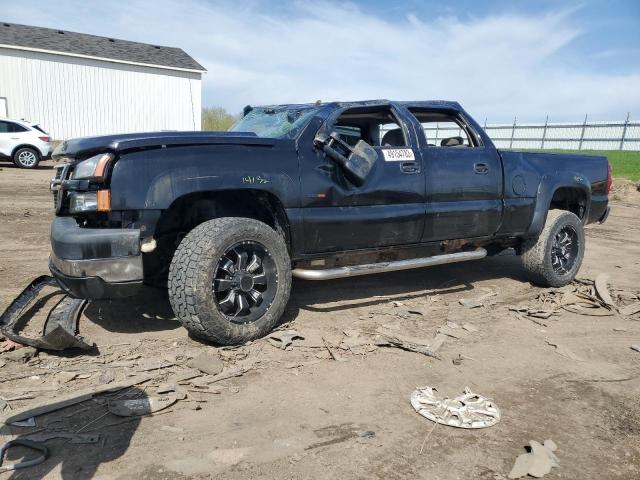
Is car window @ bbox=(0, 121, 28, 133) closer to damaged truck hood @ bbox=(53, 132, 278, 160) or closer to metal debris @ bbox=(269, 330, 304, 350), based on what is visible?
damaged truck hood @ bbox=(53, 132, 278, 160)

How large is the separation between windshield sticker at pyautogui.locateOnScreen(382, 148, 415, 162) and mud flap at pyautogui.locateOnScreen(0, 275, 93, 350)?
9.03 ft

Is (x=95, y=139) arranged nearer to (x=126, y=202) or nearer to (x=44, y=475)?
(x=126, y=202)

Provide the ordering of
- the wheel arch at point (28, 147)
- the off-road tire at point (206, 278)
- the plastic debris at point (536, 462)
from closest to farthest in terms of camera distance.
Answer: the plastic debris at point (536, 462) → the off-road tire at point (206, 278) → the wheel arch at point (28, 147)

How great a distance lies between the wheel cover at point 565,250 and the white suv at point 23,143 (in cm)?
1579

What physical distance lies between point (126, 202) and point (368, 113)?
→ 7.99 ft

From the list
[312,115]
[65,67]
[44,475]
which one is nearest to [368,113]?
[312,115]

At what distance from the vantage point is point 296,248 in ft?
13.4

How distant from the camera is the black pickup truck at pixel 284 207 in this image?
338 centimetres

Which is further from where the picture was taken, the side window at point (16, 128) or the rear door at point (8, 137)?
the side window at point (16, 128)

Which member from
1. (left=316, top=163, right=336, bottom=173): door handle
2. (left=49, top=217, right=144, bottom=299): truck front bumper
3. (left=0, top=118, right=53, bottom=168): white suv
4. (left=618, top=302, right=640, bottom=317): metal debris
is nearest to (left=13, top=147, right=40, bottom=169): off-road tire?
(left=0, top=118, right=53, bottom=168): white suv

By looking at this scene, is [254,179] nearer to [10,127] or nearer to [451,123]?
[451,123]

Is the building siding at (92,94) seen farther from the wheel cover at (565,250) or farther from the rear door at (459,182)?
the wheel cover at (565,250)

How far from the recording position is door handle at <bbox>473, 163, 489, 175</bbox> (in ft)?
16.3

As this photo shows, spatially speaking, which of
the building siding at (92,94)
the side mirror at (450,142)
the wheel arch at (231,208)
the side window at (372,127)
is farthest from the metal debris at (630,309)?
the building siding at (92,94)
